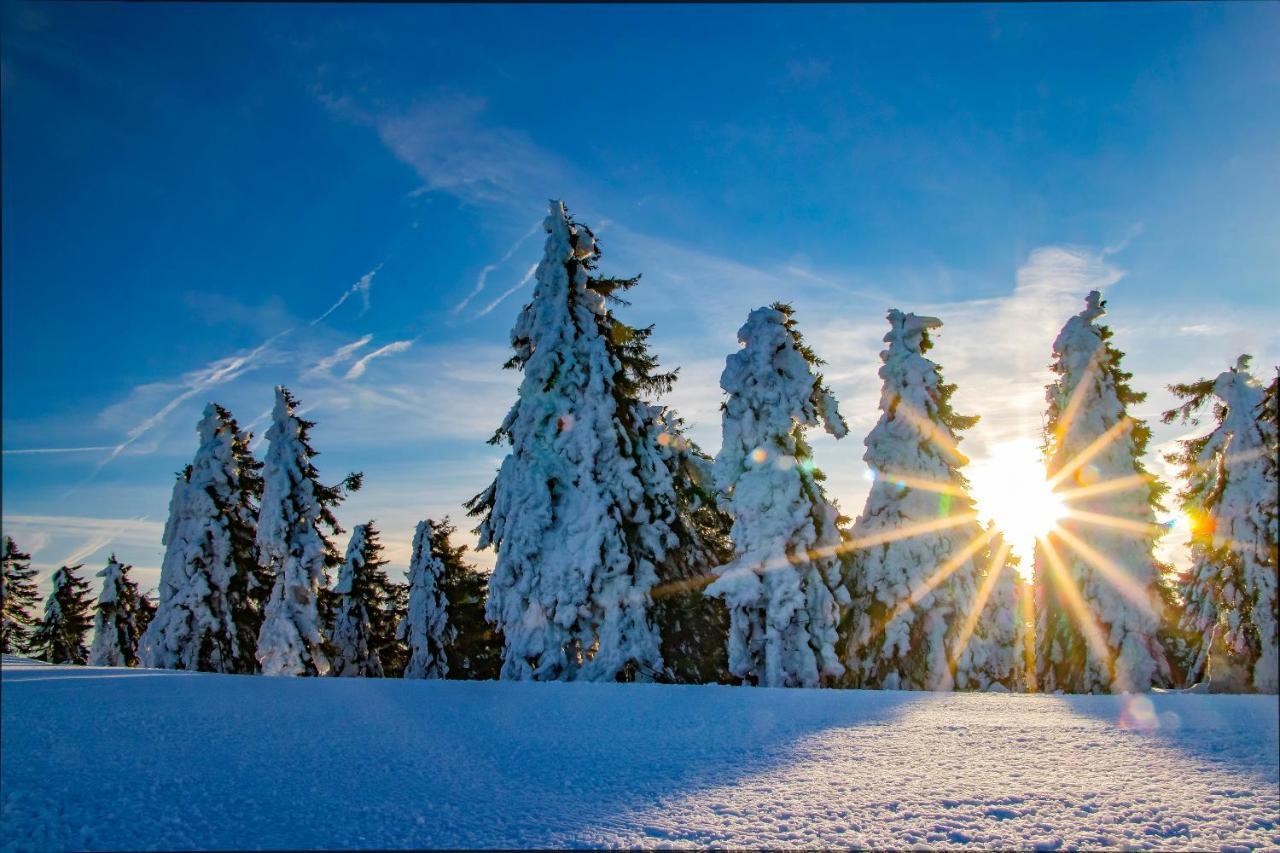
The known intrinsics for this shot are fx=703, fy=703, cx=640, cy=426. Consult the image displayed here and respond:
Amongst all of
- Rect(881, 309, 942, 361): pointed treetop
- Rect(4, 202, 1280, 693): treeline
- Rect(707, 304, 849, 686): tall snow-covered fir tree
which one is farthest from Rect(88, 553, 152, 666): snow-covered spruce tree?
Rect(881, 309, 942, 361): pointed treetop

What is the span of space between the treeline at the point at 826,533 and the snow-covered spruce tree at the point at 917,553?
5 centimetres

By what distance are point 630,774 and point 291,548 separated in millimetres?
23045

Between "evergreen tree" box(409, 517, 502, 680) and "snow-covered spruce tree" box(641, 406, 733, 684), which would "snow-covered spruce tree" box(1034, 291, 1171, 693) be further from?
"evergreen tree" box(409, 517, 502, 680)

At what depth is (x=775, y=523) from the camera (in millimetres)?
16344

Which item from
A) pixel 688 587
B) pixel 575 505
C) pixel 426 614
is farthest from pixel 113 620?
pixel 688 587

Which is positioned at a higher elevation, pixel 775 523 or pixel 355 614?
pixel 775 523

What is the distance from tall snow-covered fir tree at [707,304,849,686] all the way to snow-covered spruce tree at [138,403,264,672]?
19714 mm

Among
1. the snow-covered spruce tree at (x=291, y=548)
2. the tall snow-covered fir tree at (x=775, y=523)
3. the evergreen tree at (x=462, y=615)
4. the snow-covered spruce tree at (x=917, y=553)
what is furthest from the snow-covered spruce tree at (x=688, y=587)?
the evergreen tree at (x=462, y=615)

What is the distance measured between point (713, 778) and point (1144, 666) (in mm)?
18594

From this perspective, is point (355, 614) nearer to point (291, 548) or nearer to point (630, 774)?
point (291, 548)

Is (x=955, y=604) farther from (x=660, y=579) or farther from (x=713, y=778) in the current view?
(x=713, y=778)

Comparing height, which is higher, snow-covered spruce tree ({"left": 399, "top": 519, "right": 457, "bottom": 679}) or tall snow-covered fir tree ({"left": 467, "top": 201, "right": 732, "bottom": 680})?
tall snow-covered fir tree ({"left": 467, "top": 201, "right": 732, "bottom": 680})

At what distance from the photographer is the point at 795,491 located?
1661 cm

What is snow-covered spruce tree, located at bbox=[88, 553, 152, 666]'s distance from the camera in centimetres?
3341
